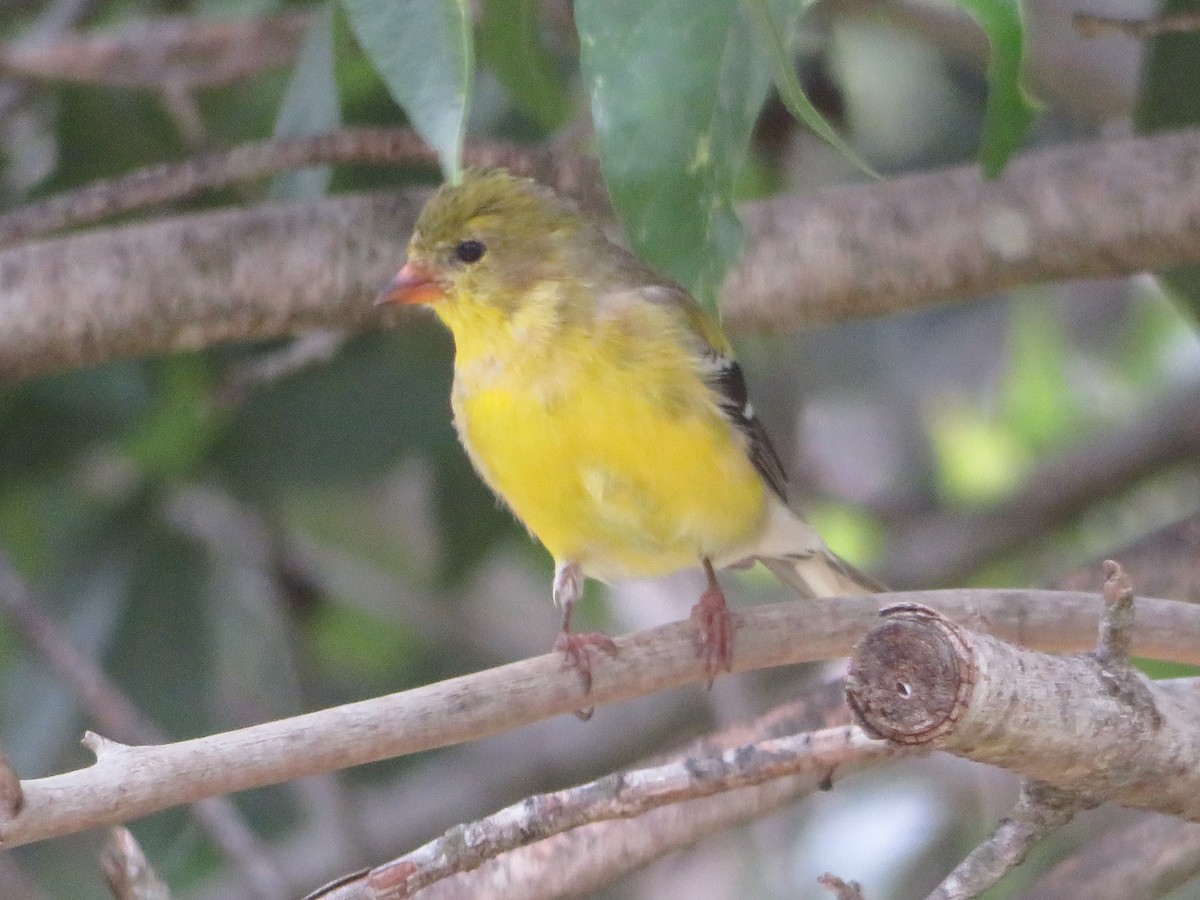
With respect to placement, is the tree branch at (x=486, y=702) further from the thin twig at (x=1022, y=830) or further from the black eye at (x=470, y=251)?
the black eye at (x=470, y=251)

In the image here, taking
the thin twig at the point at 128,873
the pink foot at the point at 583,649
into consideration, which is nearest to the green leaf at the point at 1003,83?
the pink foot at the point at 583,649

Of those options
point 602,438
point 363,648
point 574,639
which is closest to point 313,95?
point 602,438

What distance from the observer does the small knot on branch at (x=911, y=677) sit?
5.49 ft

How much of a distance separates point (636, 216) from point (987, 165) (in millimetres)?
754

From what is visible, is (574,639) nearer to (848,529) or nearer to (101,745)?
(101,745)

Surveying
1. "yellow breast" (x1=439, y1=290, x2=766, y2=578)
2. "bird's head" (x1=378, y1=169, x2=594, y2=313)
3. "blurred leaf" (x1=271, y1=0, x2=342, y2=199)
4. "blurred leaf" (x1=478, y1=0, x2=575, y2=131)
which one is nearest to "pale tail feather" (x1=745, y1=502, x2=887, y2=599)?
"yellow breast" (x1=439, y1=290, x2=766, y2=578)

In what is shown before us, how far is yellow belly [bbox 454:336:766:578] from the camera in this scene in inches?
111

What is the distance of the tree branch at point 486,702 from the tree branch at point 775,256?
831 mm

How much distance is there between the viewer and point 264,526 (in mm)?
4293

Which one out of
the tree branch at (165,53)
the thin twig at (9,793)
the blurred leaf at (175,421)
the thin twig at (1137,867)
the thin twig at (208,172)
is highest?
the tree branch at (165,53)

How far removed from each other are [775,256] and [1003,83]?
3.58ft

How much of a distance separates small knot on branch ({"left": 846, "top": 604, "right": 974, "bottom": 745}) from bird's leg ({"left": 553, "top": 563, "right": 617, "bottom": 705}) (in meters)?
0.50

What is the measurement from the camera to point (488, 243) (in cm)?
319

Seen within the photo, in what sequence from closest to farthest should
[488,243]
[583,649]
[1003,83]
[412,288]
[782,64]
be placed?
[782,64] → [1003,83] → [583,649] → [412,288] → [488,243]
